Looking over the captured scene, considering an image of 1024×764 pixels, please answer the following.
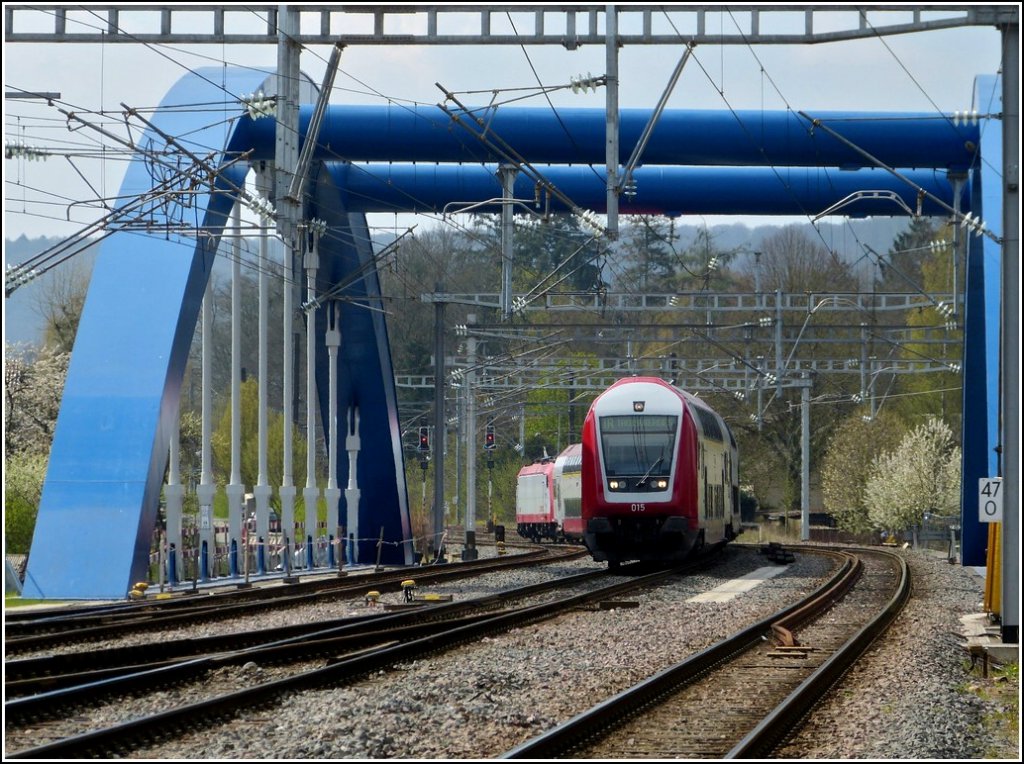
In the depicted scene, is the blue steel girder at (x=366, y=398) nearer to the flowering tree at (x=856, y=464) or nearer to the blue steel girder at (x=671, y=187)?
the blue steel girder at (x=671, y=187)

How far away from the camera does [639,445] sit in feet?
88.0

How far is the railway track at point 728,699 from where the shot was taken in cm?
925

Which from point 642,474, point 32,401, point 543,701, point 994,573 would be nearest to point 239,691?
point 543,701

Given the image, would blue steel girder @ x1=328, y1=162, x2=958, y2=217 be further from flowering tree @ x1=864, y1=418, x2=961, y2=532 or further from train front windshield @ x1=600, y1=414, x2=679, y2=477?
flowering tree @ x1=864, y1=418, x2=961, y2=532

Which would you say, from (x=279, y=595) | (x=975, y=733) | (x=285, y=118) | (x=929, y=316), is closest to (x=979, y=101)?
(x=285, y=118)

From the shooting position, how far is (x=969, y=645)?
14586 mm

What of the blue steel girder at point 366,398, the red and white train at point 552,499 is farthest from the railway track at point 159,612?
the red and white train at point 552,499

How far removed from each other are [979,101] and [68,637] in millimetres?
17151

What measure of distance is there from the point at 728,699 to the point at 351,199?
19.9 metres

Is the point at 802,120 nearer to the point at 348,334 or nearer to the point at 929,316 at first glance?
the point at 348,334

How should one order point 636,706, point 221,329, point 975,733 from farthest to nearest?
point 221,329, point 636,706, point 975,733

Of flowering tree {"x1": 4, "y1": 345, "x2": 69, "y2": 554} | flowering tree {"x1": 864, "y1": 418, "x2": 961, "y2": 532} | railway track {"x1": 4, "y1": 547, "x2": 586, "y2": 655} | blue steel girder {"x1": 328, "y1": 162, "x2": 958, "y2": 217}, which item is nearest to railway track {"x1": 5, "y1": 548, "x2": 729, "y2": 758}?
railway track {"x1": 4, "y1": 547, "x2": 586, "y2": 655}

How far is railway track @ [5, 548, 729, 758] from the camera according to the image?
28.8 feet

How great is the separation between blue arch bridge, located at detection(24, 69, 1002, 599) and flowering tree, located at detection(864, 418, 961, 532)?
71.9 feet
